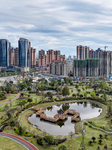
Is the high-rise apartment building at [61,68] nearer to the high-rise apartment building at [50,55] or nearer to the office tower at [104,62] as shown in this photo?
the office tower at [104,62]

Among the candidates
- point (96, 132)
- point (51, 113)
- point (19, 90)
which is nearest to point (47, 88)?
point (19, 90)

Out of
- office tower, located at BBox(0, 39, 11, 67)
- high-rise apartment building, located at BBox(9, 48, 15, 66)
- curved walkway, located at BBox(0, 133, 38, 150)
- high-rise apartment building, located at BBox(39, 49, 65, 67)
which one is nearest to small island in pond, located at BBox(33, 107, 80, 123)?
curved walkway, located at BBox(0, 133, 38, 150)

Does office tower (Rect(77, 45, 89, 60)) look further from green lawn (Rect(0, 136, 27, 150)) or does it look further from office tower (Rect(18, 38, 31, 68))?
green lawn (Rect(0, 136, 27, 150))

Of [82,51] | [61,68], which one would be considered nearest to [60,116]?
[61,68]

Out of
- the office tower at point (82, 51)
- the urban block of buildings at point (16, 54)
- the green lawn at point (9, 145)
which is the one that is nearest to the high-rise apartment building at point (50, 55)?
the urban block of buildings at point (16, 54)

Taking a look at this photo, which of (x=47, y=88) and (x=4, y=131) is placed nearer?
(x=4, y=131)

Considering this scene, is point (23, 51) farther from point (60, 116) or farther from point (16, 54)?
point (60, 116)

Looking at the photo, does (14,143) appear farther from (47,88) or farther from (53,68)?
(53,68)
